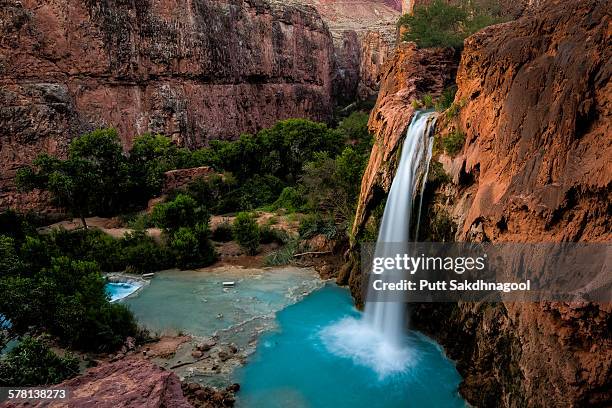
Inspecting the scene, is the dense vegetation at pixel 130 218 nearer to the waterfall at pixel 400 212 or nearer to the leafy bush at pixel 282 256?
the leafy bush at pixel 282 256

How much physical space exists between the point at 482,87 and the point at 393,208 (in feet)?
13.7

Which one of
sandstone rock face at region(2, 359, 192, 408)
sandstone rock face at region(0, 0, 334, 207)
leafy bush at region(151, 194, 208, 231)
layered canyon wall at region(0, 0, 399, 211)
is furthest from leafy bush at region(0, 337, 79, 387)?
sandstone rock face at region(0, 0, 334, 207)

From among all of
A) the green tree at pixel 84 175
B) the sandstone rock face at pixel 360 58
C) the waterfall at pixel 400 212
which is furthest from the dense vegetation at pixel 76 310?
the sandstone rock face at pixel 360 58

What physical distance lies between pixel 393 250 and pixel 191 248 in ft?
32.0

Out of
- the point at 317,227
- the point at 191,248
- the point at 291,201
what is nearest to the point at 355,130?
the point at 291,201

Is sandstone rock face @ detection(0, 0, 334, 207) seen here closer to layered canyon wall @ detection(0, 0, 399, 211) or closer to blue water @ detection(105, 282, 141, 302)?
layered canyon wall @ detection(0, 0, 399, 211)

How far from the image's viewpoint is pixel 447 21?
28688 millimetres

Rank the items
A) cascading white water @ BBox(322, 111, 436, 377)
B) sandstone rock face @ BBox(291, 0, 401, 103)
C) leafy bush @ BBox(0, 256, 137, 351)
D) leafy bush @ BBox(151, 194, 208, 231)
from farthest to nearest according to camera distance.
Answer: sandstone rock face @ BBox(291, 0, 401, 103) < leafy bush @ BBox(151, 194, 208, 231) < cascading white water @ BBox(322, 111, 436, 377) < leafy bush @ BBox(0, 256, 137, 351)

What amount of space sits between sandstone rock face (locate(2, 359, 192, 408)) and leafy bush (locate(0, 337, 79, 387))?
3591 mm

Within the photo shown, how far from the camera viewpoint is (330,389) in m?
10.1

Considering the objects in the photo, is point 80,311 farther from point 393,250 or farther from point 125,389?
point 393,250

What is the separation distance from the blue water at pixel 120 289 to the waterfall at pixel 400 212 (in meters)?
9.02

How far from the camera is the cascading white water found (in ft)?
39.3

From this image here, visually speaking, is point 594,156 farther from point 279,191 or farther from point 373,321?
point 279,191
